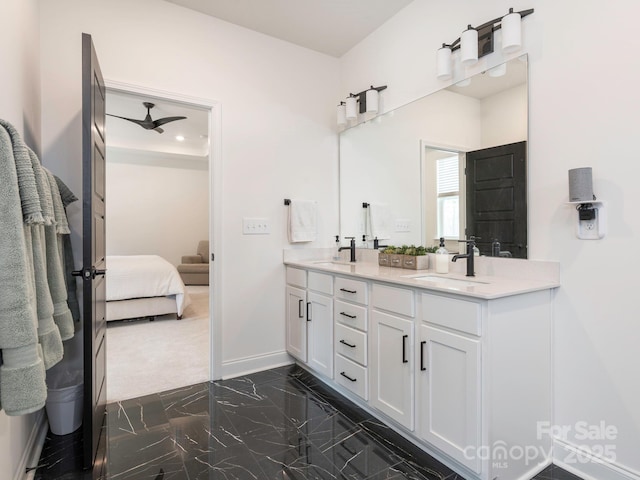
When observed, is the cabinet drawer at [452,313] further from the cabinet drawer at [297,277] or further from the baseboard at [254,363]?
the baseboard at [254,363]

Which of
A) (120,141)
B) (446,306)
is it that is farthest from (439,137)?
(120,141)

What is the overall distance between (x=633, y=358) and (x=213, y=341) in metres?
2.52

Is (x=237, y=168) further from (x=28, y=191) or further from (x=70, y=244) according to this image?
(x=28, y=191)

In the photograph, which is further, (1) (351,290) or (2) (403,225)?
(2) (403,225)

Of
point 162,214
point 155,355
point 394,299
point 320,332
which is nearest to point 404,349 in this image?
point 394,299

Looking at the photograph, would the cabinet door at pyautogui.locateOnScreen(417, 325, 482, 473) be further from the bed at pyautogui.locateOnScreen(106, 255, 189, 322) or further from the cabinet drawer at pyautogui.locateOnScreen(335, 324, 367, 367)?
the bed at pyautogui.locateOnScreen(106, 255, 189, 322)

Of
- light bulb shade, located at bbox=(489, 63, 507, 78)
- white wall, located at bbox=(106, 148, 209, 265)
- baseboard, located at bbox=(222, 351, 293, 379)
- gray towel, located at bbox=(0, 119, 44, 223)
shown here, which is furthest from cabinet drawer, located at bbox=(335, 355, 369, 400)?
white wall, located at bbox=(106, 148, 209, 265)

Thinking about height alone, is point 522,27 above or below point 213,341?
above

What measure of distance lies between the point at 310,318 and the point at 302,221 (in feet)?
2.81

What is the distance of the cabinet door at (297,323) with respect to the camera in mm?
2775

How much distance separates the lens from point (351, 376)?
2248mm

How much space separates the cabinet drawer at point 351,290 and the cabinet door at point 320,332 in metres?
0.14

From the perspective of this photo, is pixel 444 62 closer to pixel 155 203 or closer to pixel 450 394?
pixel 450 394

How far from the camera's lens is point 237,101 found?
2.82m
